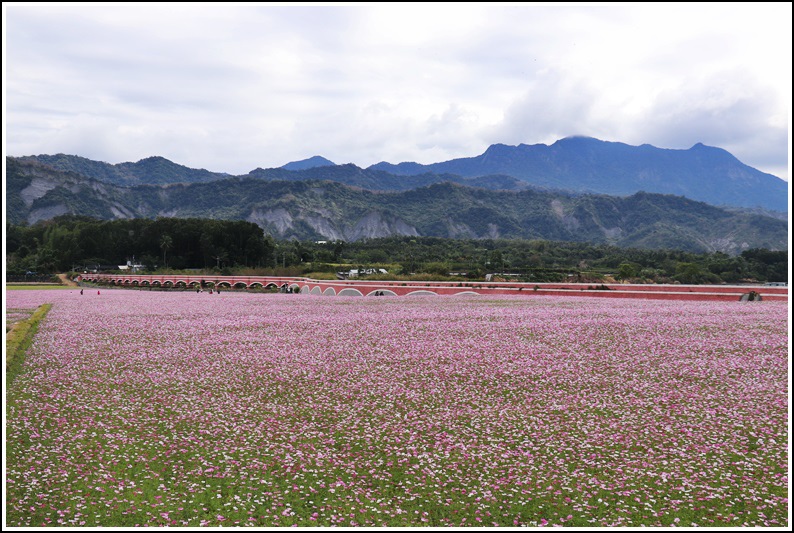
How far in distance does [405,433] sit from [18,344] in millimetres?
15245

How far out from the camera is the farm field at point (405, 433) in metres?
7.32

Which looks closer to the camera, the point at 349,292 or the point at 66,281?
the point at 349,292

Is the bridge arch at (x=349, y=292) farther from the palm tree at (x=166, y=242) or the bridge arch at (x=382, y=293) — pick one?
the palm tree at (x=166, y=242)

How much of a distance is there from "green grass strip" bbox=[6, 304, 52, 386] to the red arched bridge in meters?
30.7

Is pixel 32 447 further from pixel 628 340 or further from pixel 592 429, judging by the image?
pixel 628 340

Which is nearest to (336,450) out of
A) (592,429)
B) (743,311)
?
(592,429)

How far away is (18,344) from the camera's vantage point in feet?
65.0

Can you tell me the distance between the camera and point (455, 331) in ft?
76.7

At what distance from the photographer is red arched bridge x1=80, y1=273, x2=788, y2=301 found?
37.9 meters

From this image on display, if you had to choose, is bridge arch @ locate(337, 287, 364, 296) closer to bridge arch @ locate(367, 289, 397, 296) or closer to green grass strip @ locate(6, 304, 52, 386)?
bridge arch @ locate(367, 289, 397, 296)

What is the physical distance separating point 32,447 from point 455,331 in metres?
15.9

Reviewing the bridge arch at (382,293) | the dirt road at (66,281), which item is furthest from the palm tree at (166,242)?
the bridge arch at (382,293)

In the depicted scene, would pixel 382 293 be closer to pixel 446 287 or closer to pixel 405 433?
pixel 446 287

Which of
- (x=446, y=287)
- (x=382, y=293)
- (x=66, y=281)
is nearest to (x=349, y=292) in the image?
(x=382, y=293)
